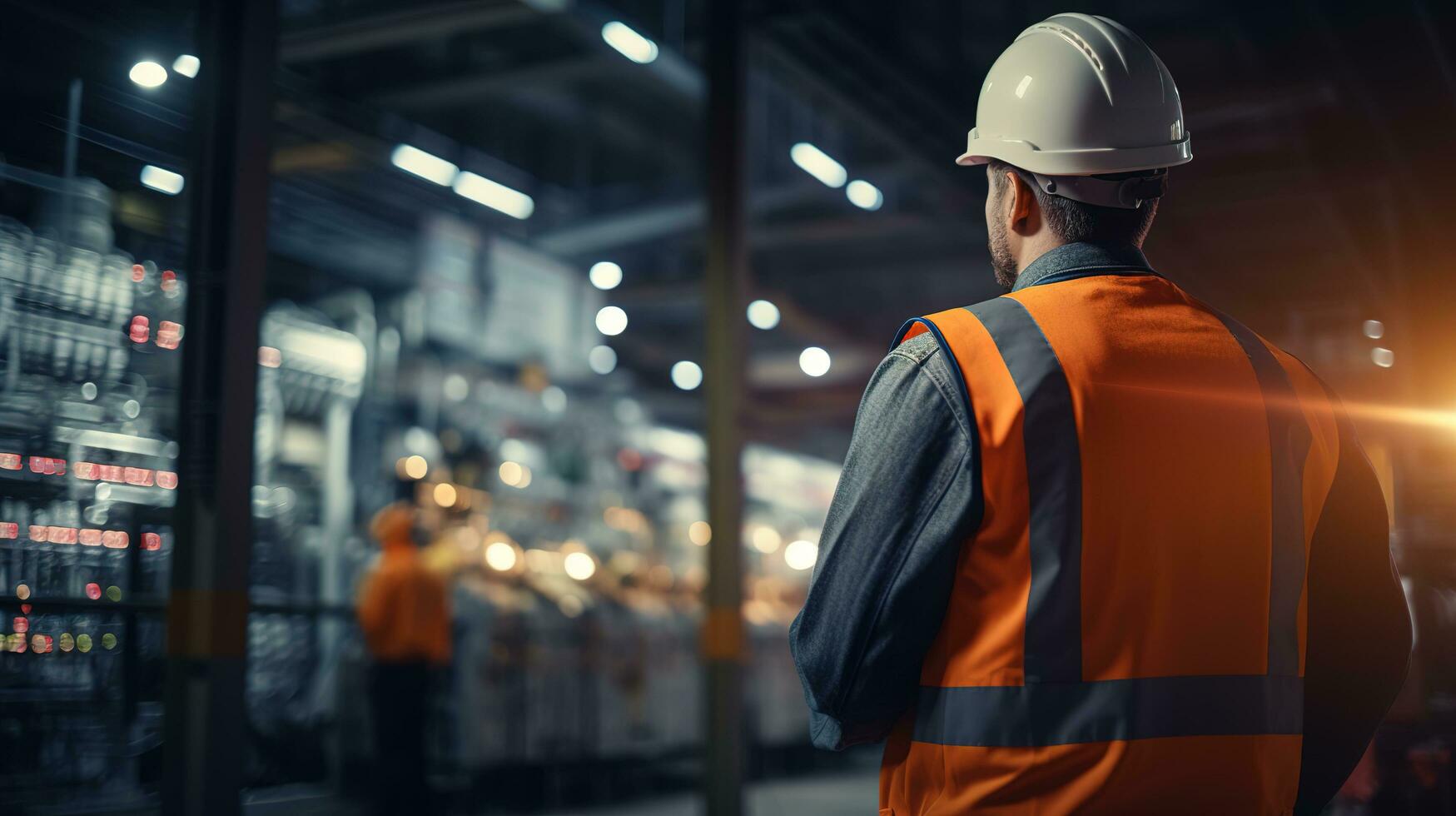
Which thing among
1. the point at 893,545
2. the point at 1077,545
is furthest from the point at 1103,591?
the point at 893,545

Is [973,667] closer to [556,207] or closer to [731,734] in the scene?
[731,734]

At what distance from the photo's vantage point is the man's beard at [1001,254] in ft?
4.76

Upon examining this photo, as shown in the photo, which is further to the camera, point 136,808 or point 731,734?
point 731,734

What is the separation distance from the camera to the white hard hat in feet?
4.53

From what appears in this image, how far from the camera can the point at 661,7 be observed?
652cm

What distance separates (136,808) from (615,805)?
497 centimetres

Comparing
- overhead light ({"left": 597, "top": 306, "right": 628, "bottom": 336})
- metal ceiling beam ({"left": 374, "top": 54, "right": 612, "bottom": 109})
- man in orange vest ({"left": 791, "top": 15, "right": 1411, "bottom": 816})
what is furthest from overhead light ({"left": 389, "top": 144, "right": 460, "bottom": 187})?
man in orange vest ({"left": 791, "top": 15, "right": 1411, "bottom": 816})

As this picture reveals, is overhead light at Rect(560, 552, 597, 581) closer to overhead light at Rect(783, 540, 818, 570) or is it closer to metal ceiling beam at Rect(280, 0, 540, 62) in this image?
overhead light at Rect(783, 540, 818, 570)

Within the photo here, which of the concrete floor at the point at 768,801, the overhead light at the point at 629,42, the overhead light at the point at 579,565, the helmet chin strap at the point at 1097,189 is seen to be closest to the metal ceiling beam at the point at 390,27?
the overhead light at the point at 629,42

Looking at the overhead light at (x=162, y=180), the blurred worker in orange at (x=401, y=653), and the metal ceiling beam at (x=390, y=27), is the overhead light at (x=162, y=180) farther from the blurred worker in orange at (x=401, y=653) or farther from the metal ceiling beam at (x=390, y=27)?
the blurred worker in orange at (x=401, y=653)

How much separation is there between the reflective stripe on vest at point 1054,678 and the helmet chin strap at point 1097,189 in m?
0.21

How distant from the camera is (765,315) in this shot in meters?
9.44

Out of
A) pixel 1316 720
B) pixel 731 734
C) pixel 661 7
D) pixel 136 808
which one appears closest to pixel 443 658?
pixel 731 734

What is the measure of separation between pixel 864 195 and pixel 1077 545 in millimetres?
7001
